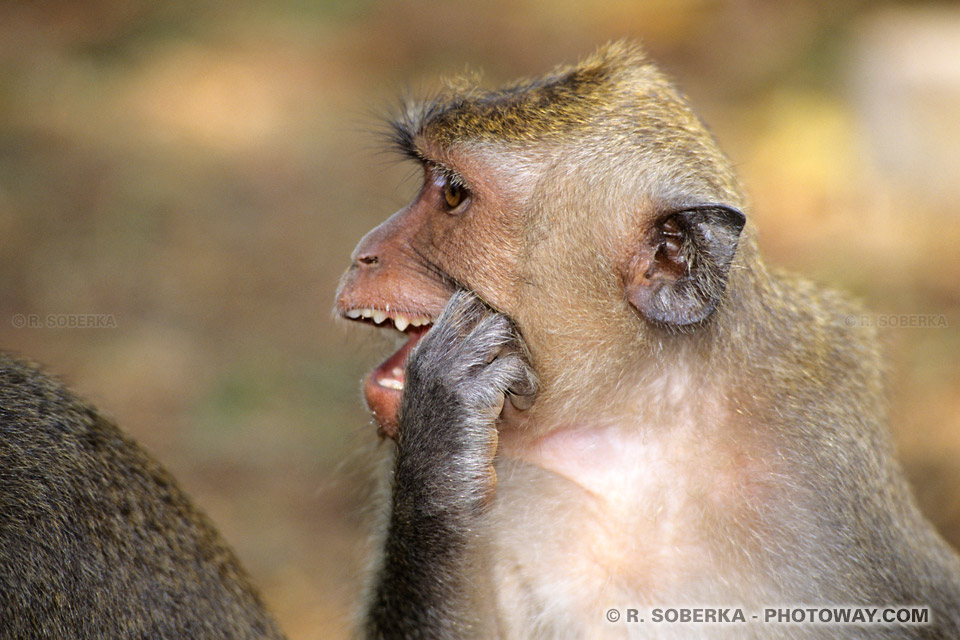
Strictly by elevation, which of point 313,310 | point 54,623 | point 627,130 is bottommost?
point 54,623

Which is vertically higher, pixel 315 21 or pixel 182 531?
pixel 315 21

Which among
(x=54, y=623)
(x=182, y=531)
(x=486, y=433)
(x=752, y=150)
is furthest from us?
(x=752, y=150)

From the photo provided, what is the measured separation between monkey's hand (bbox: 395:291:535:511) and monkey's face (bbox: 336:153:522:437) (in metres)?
0.08

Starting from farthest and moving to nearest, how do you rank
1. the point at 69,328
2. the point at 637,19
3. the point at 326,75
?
the point at 637,19
the point at 326,75
the point at 69,328

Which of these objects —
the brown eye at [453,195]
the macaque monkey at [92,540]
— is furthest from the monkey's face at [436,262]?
the macaque monkey at [92,540]

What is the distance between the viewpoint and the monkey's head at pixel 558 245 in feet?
10.0

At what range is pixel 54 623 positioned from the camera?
9.39 ft

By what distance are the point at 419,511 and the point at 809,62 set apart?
9.42m

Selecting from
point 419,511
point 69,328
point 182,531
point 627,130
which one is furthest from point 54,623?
point 69,328

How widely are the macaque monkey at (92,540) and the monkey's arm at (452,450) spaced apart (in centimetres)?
66

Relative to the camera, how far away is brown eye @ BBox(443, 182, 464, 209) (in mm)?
3189

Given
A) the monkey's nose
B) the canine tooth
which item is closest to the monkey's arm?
the canine tooth

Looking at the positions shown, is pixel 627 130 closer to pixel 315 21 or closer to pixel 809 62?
pixel 809 62

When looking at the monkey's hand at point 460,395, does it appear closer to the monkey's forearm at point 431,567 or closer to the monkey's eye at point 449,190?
the monkey's forearm at point 431,567
